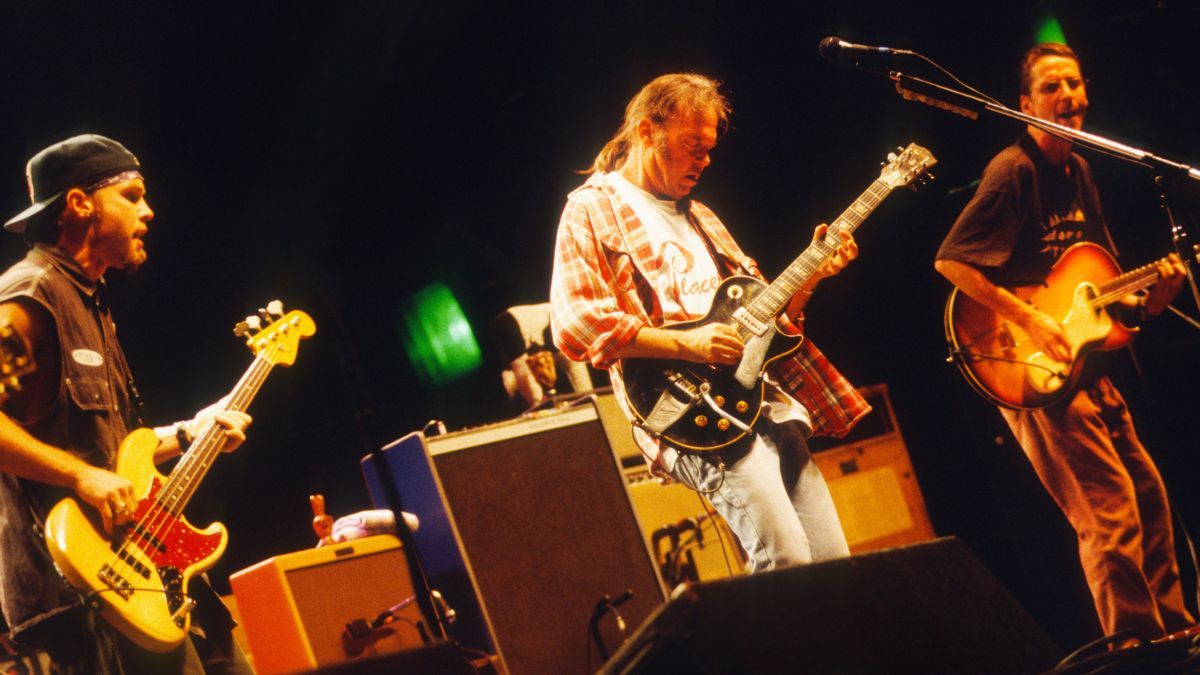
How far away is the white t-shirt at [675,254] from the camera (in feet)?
10.1

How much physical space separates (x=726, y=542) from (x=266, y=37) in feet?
9.69

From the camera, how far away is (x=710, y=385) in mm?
2902

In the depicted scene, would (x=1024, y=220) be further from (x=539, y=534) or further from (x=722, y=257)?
(x=539, y=534)

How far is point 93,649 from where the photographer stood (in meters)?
2.32

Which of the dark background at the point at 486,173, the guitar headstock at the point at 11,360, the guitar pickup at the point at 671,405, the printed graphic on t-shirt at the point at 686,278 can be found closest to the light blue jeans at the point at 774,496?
the guitar pickup at the point at 671,405

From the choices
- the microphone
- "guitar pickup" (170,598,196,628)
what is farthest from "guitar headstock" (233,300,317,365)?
the microphone

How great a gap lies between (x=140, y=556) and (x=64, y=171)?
1062mm

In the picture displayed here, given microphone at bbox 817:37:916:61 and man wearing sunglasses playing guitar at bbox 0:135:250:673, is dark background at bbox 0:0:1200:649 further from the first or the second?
microphone at bbox 817:37:916:61

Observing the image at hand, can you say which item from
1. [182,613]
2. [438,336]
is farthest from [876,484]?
[182,613]

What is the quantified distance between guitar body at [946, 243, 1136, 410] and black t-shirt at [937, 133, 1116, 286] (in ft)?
0.23

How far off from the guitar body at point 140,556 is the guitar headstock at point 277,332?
643 millimetres

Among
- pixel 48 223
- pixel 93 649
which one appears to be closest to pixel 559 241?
pixel 48 223

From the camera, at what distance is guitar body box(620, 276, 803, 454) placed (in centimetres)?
287

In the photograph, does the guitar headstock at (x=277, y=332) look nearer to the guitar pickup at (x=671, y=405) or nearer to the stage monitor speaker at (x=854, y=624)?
the guitar pickup at (x=671, y=405)
